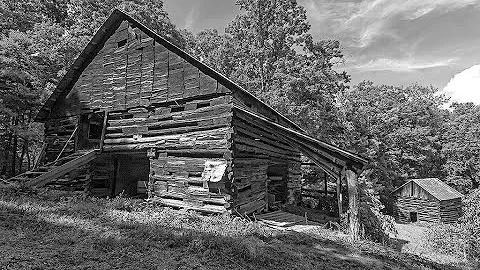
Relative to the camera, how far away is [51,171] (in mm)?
11328

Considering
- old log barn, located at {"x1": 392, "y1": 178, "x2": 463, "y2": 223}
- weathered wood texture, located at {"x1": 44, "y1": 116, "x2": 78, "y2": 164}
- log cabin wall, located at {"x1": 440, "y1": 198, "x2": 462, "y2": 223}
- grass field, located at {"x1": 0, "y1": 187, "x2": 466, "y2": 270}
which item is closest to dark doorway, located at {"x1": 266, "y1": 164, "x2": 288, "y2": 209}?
grass field, located at {"x1": 0, "y1": 187, "x2": 466, "y2": 270}

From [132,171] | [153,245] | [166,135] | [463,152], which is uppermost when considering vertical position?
[463,152]

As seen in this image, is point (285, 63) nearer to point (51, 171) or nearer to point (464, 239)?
point (464, 239)

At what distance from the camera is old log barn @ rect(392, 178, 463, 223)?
30250 millimetres

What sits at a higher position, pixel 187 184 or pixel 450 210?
pixel 187 184

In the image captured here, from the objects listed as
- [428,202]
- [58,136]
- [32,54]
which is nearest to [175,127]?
[58,136]

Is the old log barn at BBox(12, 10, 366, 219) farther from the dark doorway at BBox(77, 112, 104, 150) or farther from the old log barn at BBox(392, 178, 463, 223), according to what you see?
the old log barn at BBox(392, 178, 463, 223)

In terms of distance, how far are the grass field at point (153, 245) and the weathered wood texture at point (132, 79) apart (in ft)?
17.3

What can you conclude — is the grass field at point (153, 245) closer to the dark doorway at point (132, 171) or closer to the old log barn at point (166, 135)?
the old log barn at point (166, 135)

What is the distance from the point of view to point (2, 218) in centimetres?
670

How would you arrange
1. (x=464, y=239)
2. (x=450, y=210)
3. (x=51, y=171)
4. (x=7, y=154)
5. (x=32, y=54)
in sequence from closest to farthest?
(x=51, y=171) < (x=464, y=239) < (x=32, y=54) < (x=7, y=154) < (x=450, y=210)

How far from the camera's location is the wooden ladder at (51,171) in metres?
10.9

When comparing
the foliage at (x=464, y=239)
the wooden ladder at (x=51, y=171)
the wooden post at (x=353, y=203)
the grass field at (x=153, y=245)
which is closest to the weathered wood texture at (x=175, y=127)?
the wooden ladder at (x=51, y=171)

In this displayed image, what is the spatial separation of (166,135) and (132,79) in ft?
10.9
